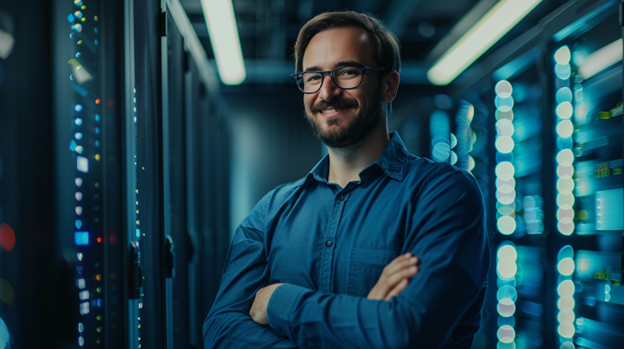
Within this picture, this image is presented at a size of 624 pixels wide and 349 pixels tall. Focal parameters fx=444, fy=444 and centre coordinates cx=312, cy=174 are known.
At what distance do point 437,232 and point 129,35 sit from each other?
41.9 inches

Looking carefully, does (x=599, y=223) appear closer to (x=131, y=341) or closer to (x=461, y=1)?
(x=131, y=341)

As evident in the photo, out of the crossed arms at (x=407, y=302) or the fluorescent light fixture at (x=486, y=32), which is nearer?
the crossed arms at (x=407, y=302)

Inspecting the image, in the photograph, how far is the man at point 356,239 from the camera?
3.41 ft

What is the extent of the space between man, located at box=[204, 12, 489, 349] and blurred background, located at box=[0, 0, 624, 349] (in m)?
0.40

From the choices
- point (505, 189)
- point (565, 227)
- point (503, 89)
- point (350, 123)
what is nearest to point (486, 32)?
point (503, 89)

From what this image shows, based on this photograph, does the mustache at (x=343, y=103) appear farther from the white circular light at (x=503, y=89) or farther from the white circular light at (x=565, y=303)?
the white circular light at (x=503, y=89)

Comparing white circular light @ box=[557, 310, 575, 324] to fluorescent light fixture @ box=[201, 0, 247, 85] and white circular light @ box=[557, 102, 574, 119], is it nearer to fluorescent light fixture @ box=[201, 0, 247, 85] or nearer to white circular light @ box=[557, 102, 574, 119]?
white circular light @ box=[557, 102, 574, 119]

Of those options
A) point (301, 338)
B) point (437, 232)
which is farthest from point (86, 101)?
point (437, 232)

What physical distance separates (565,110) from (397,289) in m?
1.62

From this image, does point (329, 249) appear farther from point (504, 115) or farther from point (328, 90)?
point (504, 115)

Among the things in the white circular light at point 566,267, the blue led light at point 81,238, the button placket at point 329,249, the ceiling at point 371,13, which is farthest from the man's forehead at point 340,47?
the ceiling at point 371,13

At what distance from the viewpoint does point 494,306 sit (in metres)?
2.95

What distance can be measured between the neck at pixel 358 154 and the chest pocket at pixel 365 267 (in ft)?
0.81

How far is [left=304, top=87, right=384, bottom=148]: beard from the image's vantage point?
1.26 metres
